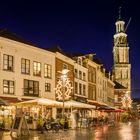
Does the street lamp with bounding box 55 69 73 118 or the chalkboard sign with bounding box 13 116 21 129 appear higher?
the street lamp with bounding box 55 69 73 118

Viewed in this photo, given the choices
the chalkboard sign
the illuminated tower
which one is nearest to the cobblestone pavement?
the chalkboard sign

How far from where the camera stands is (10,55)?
45.1 metres

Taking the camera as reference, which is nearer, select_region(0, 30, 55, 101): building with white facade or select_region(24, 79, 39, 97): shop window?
select_region(0, 30, 55, 101): building with white facade

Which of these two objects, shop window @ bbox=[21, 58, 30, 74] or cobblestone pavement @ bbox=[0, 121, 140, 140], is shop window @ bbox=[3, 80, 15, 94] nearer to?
shop window @ bbox=[21, 58, 30, 74]

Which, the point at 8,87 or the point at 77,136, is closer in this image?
the point at 77,136

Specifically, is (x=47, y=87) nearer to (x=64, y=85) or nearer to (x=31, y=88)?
(x=31, y=88)

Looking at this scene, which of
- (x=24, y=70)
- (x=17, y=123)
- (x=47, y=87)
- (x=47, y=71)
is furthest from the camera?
(x=47, y=71)

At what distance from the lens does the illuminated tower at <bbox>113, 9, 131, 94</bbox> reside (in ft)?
479

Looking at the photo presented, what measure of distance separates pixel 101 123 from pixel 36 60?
13029mm

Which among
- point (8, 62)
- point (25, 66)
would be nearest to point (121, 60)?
point (25, 66)

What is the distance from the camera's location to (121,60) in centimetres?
14988

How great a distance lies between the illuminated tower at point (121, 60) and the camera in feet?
479

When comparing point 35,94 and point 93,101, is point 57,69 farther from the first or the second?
Result: point 93,101

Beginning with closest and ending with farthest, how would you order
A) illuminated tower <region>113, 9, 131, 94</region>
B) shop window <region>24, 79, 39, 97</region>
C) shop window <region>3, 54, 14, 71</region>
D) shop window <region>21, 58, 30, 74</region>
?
shop window <region>3, 54, 14, 71</region> → shop window <region>21, 58, 30, 74</region> → shop window <region>24, 79, 39, 97</region> → illuminated tower <region>113, 9, 131, 94</region>
